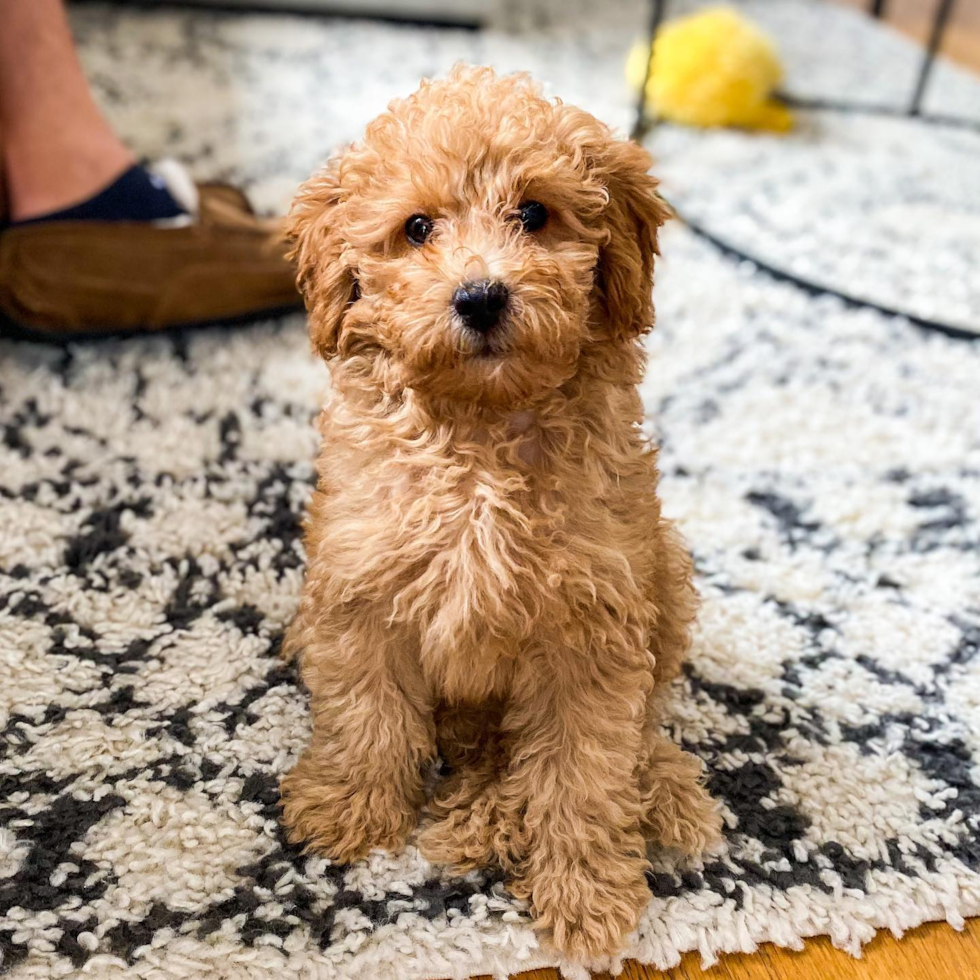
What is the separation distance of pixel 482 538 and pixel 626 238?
344 mm

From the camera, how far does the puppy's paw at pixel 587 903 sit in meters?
1.14

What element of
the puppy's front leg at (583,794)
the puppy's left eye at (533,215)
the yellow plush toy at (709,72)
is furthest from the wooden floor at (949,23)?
the puppy's front leg at (583,794)

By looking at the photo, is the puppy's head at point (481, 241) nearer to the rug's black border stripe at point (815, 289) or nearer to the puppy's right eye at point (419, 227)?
the puppy's right eye at point (419, 227)

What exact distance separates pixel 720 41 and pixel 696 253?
108 centimetres

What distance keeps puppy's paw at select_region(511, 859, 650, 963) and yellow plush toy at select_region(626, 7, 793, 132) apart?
Result: 110 inches

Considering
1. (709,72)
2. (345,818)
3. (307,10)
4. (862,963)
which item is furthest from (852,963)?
(307,10)

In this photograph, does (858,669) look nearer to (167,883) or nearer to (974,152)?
(167,883)

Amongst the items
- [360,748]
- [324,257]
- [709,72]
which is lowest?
[360,748]

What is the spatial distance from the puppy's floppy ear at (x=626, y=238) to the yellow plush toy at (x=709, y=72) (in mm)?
2449

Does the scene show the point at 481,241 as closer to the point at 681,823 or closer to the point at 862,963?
the point at 681,823

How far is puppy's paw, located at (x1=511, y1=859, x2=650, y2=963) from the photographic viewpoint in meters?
1.14

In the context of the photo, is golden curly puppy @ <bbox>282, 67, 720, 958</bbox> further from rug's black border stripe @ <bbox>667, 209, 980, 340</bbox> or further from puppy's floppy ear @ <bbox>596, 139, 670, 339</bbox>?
rug's black border stripe @ <bbox>667, 209, 980, 340</bbox>

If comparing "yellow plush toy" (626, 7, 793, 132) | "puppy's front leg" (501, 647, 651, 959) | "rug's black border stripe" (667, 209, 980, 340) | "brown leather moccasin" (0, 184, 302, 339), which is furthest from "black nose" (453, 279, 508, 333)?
"yellow plush toy" (626, 7, 793, 132)

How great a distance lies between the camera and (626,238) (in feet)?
3.76
